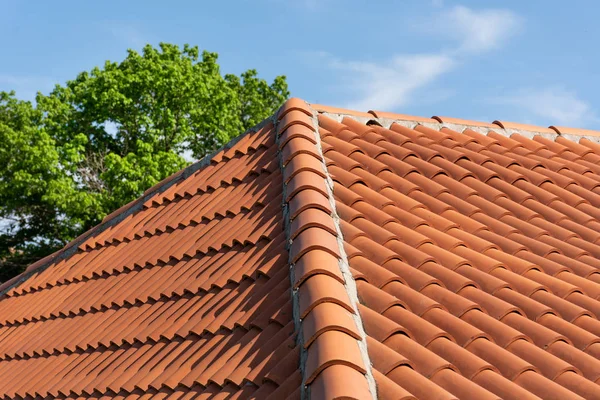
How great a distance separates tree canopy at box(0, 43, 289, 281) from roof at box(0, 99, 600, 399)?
17.6 meters

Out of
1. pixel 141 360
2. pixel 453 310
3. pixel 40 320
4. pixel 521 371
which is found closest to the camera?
pixel 521 371

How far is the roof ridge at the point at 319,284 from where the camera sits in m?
2.87

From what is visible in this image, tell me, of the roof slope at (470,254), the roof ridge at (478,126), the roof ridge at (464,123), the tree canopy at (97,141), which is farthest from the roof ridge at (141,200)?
the tree canopy at (97,141)

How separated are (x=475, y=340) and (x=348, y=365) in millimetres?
816

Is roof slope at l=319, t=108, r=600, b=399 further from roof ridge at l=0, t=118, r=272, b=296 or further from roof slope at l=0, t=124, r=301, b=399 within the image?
roof ridge at l=0, t=118, r=272, b=296

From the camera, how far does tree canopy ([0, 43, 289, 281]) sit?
2398 cm

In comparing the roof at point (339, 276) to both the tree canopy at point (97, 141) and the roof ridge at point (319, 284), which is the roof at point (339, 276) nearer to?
the roof ridge at point (319, 284)

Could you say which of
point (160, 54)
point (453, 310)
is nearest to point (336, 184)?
point (453, 310)

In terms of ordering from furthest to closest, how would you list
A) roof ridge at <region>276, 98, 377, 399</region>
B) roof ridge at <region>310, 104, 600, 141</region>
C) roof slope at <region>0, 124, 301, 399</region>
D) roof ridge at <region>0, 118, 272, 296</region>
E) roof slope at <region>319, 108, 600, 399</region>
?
roof ridge at <region>0, 118, 272, 296</region>, roof ridge at <region>310, 104, 600, 141</region>, roof slope at <region>0, 124, 301, 399</region>, roof slope at <region>319, 108, 600, 399</region>, roof ridge at <region>276, 98, 377, 399</region>

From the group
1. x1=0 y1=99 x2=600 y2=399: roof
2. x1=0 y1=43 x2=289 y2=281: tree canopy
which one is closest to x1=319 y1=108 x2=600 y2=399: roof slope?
x1=0 y1=99 x2=600 y2=399: roof

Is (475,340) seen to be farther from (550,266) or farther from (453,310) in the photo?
(550,266)

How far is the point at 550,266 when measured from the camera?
4.31 meters

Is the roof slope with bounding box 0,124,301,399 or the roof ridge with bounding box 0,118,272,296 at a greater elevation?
the roof ridge with bounding box 0,118,272,296

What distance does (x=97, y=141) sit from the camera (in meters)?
26.3
